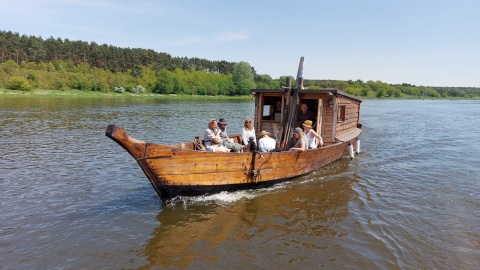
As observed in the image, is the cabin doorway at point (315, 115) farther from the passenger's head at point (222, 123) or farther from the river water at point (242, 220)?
the passenger's head at point (222, 123)

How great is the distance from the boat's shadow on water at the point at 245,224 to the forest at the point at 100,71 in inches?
2502

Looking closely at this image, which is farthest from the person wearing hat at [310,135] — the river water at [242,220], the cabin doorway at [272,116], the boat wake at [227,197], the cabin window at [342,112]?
the cabin window at [342,112]

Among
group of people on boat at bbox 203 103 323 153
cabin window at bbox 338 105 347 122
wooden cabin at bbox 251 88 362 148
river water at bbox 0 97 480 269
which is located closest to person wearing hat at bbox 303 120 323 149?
group of people on boat at bbox 203 103 323 153

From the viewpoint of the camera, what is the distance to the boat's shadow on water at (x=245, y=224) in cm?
643

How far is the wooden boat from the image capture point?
787 cm

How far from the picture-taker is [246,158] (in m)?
9.08

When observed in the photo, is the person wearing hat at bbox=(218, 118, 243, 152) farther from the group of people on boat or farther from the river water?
the river water

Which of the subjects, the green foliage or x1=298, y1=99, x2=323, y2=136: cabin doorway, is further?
the green foliage

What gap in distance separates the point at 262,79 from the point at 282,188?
123 m

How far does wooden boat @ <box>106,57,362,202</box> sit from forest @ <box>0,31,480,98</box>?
193 feet

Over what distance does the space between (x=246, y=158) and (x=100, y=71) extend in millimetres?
94440

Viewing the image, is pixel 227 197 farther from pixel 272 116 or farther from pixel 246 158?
pixel 272 116

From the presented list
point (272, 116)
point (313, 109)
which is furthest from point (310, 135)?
point (272, 116)

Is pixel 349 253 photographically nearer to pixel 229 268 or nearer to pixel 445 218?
pixel 229 268
